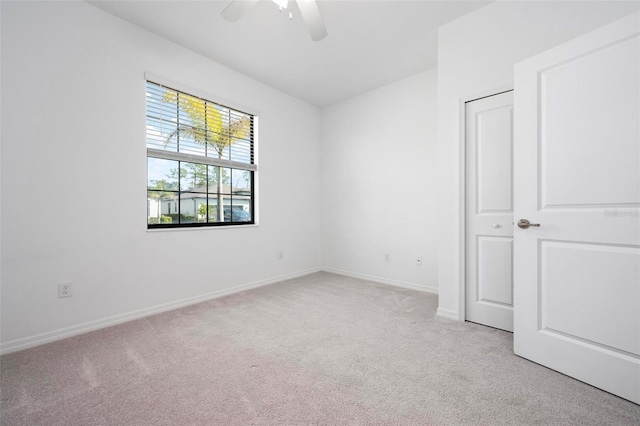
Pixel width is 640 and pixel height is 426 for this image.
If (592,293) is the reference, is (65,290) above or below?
below

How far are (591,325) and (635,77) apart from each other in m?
1.37

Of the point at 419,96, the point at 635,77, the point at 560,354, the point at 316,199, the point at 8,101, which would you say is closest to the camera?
the point at 635,77

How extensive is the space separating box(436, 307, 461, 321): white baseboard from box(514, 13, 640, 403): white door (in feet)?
2.16

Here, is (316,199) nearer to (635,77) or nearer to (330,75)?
(330,75)

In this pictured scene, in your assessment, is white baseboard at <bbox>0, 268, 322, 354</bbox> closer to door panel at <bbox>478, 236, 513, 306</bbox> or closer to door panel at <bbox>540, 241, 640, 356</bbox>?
door panel at <bbox>478, 236, 513, 306</bbox>

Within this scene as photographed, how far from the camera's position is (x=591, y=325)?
157 cm

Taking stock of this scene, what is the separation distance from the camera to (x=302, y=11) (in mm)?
2008

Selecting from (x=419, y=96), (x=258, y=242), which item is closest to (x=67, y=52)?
(x=258, y=242)

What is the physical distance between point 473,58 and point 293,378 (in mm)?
2938

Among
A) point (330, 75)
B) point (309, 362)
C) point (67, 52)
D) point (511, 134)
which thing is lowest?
point (309, 362)

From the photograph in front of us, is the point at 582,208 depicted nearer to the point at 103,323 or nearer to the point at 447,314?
the point at 447,314

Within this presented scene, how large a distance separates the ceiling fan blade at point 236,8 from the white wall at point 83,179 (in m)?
1.16

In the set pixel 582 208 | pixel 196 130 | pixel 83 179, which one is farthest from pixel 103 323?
pixel 582 208

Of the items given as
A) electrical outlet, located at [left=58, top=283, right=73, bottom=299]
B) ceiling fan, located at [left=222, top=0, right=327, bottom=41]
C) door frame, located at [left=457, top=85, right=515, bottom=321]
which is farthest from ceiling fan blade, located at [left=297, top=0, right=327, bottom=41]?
electrical outlet, located at [left=58, top=283, right=73, bottom=299]
